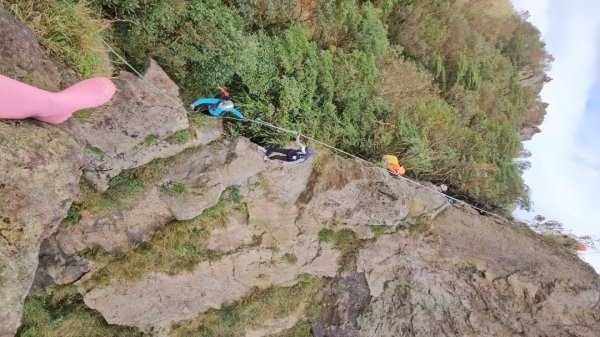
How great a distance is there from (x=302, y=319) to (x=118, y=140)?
6.73 metres

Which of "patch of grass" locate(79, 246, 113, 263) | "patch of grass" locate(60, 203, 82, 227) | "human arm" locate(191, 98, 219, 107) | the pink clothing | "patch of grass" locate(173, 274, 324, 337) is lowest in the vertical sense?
"patch of grass" locate(173, 274, 324, 337)

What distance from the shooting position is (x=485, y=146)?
1091 cm

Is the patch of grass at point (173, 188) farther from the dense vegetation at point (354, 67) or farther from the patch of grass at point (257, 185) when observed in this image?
the dense vegetation at point (354, 67)

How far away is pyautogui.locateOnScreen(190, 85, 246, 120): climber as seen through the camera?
21.2ft

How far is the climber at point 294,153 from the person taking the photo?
7.29m

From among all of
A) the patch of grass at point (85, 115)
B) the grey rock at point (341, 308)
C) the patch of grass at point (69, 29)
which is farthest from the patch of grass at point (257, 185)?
the grey rock at point (341, 308)

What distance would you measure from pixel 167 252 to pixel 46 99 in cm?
434

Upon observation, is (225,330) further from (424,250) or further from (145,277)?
(424,250)

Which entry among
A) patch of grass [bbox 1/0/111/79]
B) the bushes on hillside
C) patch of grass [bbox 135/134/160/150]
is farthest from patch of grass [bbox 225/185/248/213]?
patch of grass [bbox 1/0/111/79]

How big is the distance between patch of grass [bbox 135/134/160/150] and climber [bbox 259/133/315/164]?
6.42 ft

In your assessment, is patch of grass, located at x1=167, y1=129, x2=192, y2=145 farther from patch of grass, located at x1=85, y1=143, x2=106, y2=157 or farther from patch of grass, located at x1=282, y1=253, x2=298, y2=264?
patch of grass, located at x1=282, y1=253, x2=298, y2=264

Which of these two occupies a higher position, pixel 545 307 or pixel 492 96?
pixel 492 96

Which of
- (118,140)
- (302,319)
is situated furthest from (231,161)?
(302,319)

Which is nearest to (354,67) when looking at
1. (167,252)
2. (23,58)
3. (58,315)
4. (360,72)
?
(360,72)
